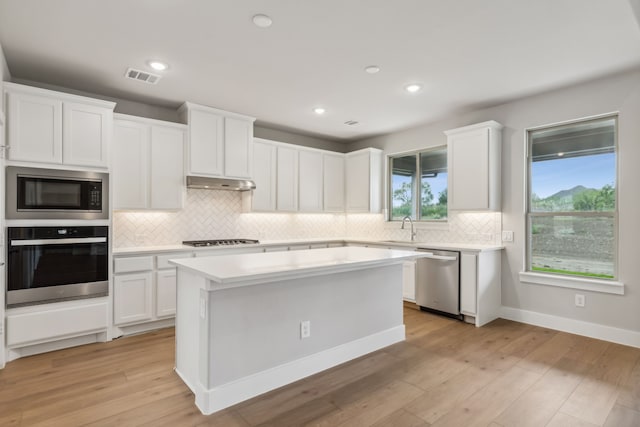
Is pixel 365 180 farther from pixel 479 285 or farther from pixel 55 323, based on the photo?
pixel 55 323

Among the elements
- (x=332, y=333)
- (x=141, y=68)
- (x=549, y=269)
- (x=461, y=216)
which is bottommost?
(x=332, y=333)

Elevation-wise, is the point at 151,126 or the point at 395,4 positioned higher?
the point at 395,4

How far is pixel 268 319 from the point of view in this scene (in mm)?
2471

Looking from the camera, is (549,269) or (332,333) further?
(549,269)

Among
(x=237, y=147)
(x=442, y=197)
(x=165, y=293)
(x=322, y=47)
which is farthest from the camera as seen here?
(x=442, y=197)

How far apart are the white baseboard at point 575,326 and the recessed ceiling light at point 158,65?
4.56 metres

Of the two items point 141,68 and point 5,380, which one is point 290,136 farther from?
point 5,380

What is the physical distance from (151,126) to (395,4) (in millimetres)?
2961

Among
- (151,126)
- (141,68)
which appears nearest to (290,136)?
(151,126)

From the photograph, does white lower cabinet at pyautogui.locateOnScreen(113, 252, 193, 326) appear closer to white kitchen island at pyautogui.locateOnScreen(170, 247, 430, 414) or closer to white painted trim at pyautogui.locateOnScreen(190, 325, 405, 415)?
white kitchen island at pyautogui.locateOnScreen(170, 247, 430, 414)

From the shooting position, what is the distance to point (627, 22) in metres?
2.46

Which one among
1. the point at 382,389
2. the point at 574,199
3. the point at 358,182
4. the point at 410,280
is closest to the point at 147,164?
the point at 358,182

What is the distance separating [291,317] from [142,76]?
273cm

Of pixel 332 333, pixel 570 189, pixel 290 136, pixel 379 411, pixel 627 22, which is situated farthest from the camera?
pixel 290 136
